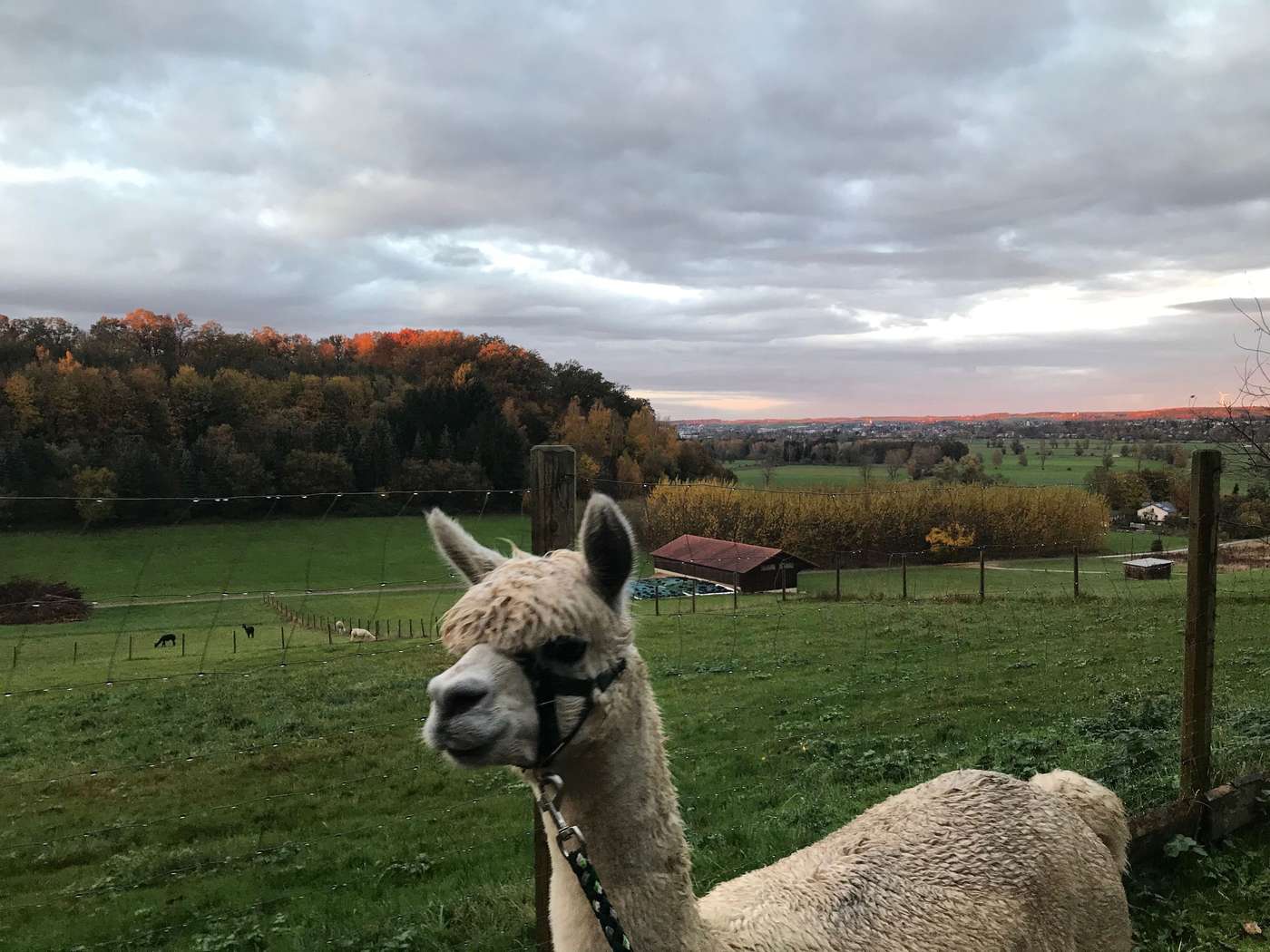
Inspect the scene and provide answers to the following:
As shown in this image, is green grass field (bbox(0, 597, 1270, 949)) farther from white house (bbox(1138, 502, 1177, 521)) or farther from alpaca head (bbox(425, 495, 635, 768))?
white house (bbox(1138, 502, 1177, 521))

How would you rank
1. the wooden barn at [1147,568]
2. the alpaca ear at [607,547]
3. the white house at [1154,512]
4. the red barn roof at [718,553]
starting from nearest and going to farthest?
the alpaca ear at [607,547], the red barn roof at [718,553], the white house at [1154,512], the wooden barn at [1147,568]

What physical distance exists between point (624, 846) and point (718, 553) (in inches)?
211

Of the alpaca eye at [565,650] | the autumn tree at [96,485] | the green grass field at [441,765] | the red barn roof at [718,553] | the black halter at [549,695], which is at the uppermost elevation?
the autumn tree at [96,485]

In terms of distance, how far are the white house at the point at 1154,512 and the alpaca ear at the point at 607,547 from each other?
1747 cm

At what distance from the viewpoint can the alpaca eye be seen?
187 centimetres

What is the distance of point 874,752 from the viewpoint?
25.0 feet

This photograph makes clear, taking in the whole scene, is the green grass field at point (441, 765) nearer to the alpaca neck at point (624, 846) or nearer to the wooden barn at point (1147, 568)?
the alpaca neck at point (624, 846)

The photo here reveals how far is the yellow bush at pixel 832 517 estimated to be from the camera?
6.62 m

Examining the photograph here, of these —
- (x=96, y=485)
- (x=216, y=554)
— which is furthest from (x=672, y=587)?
(x=96, y=485)

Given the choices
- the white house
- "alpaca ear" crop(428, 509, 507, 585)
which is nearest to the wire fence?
"alpaca ear" crop(428, 509, 507, 585)

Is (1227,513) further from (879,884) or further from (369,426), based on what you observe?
(369,426)

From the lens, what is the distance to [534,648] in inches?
72.2

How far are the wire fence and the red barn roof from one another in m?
0.37

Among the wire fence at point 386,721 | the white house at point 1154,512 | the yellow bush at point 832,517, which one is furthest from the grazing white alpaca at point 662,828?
the white house at point 1154,512
